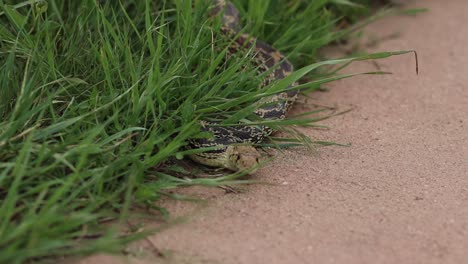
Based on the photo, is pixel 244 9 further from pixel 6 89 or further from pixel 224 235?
pixel 224 235

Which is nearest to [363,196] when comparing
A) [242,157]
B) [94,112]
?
[242,157]

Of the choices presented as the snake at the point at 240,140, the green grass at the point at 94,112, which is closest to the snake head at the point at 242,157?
the snake at the point at 240,140

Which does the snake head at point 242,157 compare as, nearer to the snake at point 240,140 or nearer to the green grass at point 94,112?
the snake at point 240,140

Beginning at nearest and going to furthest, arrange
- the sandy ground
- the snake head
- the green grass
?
the green grass → the sandy ground → the snake head

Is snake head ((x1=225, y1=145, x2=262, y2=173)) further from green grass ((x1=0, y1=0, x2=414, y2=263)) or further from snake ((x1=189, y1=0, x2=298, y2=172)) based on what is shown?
green grass ((x1=0, y1=0, x2=414, y2=263))

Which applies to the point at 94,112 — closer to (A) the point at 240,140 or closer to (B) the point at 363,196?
(A) the point at 240,140

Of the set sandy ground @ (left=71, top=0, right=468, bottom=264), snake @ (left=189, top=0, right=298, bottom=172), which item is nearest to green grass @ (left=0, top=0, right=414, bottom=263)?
snake @ (left=189, top=0, right=298, bottom=172)

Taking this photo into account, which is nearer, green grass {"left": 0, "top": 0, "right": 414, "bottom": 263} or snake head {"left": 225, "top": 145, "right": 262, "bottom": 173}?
green grass {"left": 0, "top": 0, "right": 414, "bottom": 263}
